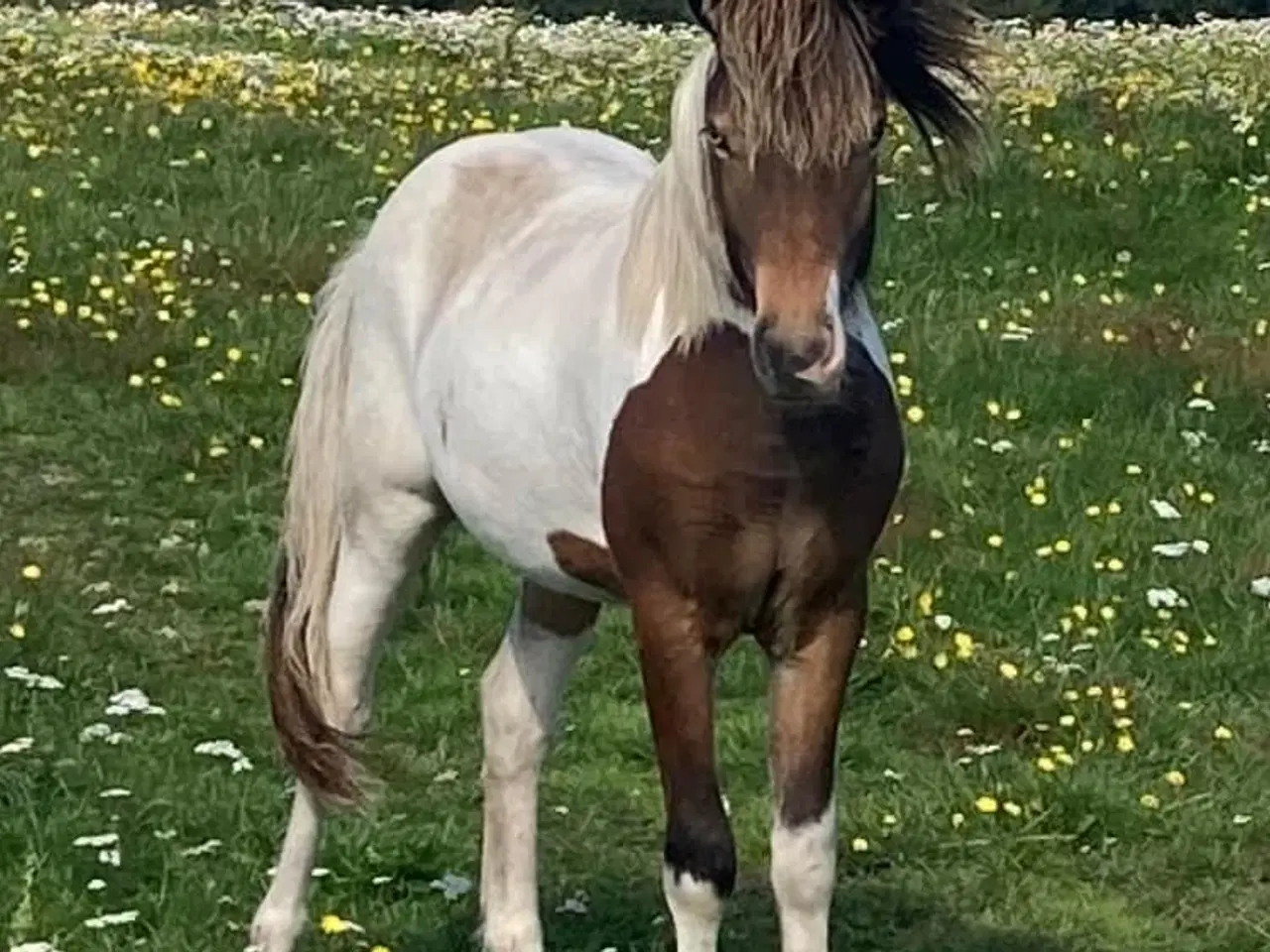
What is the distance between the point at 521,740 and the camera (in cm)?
649

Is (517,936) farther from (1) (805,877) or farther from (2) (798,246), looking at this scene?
(2) (798,246)

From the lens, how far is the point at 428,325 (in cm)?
632

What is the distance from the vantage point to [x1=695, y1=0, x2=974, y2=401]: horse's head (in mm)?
4641

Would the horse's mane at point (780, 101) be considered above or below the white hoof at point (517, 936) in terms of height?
above

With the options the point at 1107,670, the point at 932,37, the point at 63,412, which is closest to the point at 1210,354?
the point at 1107,670

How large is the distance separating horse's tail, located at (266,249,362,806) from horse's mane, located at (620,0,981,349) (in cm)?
143

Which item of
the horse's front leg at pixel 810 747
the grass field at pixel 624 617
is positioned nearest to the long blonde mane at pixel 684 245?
the horse's front leg at pixel 810 747

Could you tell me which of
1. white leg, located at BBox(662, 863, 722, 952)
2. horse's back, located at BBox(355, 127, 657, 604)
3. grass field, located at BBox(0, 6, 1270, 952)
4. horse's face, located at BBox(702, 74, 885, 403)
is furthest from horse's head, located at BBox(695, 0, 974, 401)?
white leg, located at BBox(662, 863, 722, 952)

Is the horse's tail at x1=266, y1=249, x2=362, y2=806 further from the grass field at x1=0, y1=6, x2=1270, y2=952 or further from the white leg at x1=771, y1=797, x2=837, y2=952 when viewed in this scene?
the white leg at x1=771, y1=797, x2=837, y2=952

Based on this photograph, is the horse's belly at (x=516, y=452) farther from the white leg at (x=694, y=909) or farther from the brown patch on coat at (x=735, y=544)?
the white leg at (x=694, y=909)

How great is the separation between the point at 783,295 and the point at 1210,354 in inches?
287

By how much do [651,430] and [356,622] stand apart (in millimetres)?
1547

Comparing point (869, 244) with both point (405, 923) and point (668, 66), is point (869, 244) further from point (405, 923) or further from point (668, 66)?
point (668, 66)

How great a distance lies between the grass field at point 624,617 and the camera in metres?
6.78
